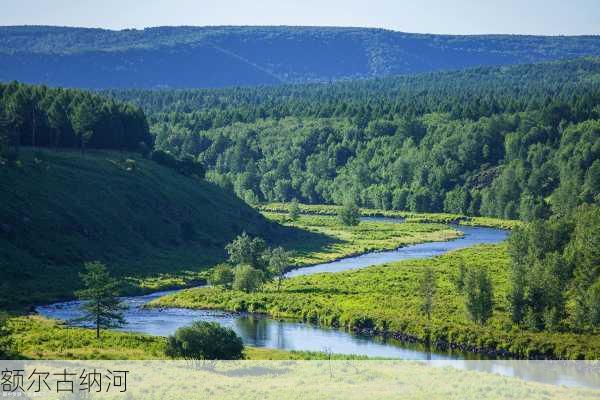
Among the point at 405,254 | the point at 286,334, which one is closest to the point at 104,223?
the point at 405,254

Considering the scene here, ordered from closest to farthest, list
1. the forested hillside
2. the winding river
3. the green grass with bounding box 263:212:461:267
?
the winding river → the forested hillside → the green grass with bounding box 263:212:461:267

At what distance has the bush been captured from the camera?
109m

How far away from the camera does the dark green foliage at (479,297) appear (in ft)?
290

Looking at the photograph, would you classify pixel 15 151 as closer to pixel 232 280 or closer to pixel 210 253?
pixel 210 253

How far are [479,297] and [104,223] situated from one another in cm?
6196

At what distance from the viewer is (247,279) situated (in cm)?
10906

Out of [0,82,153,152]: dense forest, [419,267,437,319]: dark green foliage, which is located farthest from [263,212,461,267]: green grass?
[419,267,437,319]: dark green foliage

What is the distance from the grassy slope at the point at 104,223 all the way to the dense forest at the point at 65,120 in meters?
4.76

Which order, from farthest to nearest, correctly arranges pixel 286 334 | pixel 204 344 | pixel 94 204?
pixel 94 204
pixel 286 334
pixel 204 344

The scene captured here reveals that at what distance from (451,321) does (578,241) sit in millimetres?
21864

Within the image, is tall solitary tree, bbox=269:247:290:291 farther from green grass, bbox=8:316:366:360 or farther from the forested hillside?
green grass, bbox=8:316:366:360

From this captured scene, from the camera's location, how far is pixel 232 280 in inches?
4464

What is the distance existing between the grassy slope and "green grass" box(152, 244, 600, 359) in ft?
47.8

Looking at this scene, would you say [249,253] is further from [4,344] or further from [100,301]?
[4,344]
